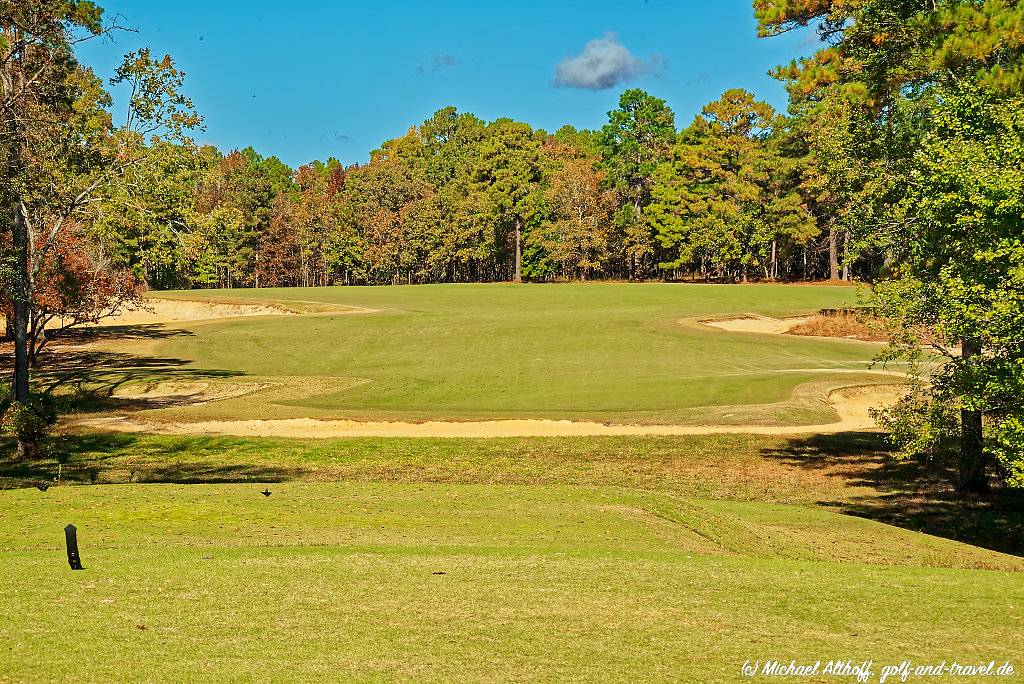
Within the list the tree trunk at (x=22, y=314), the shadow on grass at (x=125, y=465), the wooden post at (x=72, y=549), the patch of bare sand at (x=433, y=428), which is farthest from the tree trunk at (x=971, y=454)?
the tree trunk at (x=22, y=314)

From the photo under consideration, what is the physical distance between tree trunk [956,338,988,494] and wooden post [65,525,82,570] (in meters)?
18.3

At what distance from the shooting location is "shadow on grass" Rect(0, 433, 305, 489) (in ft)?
71.1

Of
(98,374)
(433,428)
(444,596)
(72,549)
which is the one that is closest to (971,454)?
(433,428)

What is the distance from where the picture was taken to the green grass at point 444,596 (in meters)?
7.57

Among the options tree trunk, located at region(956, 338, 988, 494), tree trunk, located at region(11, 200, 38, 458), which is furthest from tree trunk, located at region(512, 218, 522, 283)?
tree trunk, located at region(956, 338, 988, 494)

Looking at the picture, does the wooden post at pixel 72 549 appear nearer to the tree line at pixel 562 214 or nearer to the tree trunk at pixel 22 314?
the tree trunk at pixel 22 314

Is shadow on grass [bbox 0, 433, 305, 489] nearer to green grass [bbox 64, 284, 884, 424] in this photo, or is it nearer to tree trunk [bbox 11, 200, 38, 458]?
tree trunk [bbox 11, 200, 38, 458]

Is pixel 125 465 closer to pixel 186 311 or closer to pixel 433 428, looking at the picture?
pixel 433 428

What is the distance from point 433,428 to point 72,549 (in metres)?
19.6

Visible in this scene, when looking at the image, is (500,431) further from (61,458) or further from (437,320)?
(437,320)

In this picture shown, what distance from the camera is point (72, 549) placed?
10.1 meters

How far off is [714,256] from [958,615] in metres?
105

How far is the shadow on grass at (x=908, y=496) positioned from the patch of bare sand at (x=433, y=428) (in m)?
1.78

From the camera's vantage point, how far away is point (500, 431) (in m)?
29.1
